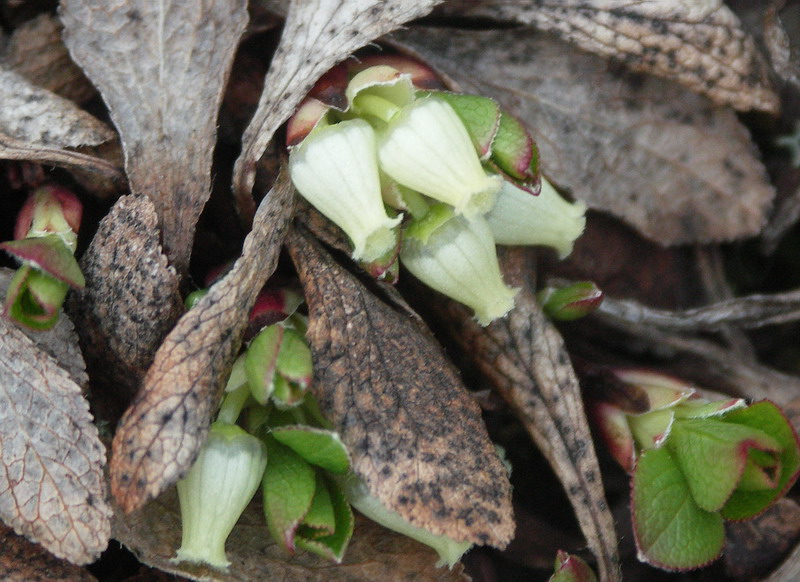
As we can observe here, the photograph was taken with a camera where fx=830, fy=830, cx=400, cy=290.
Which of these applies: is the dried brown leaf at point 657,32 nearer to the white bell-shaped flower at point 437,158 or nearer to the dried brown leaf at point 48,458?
the white bell-shaped flower at point 437,158

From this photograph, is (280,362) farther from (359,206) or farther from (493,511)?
(493,511)

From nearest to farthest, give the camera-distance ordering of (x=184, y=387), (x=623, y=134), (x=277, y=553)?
(x=184, y=387)
(x=277, y=553)
(x=623, y=134)

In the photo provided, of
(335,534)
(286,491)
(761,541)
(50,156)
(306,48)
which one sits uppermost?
(306,48)

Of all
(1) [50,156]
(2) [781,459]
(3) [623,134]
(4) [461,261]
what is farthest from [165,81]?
(2) [781,459]

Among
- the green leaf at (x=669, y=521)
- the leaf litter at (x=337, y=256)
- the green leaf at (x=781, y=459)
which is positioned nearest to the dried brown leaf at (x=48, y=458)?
the leaf litter at (x=337, y=256)

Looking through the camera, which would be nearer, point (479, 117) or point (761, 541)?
point (479, 117)

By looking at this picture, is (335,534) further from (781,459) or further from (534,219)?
(781,459)
